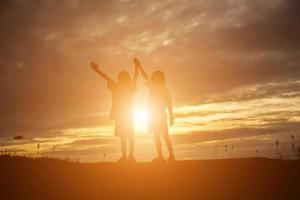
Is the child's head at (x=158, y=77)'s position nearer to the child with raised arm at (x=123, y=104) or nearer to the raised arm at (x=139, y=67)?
the raised arm at (x=139, y=67)

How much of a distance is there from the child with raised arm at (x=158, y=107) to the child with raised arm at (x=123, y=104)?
597 millimetres

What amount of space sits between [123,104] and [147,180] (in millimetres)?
3110

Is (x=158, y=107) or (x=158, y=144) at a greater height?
(x=158, y=107)

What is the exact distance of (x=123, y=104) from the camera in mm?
16031

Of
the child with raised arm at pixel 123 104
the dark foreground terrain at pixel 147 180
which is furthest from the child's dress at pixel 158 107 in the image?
the dark foreground terrain at pixel 147 180

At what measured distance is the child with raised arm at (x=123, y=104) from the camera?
15.9 m

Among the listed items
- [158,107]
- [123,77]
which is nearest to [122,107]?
[123,77]

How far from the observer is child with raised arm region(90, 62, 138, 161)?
15.9m

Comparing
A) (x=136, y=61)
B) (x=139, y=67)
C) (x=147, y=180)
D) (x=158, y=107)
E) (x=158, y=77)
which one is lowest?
(x=147, y=180)

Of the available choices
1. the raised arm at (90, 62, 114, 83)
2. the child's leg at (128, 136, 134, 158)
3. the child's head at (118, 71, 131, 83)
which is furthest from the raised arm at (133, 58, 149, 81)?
the child's leg at (128, 136, 134, 158)

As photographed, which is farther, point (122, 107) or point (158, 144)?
point (122, 107)

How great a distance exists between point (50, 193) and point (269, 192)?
6.09 meters

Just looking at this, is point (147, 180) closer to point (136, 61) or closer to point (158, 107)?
point (158, 107)

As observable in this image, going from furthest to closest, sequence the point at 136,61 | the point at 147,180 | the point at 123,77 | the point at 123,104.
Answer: the point at 123,104 < the point at 123,77 < the point at 136,61 < the point at 147,180
